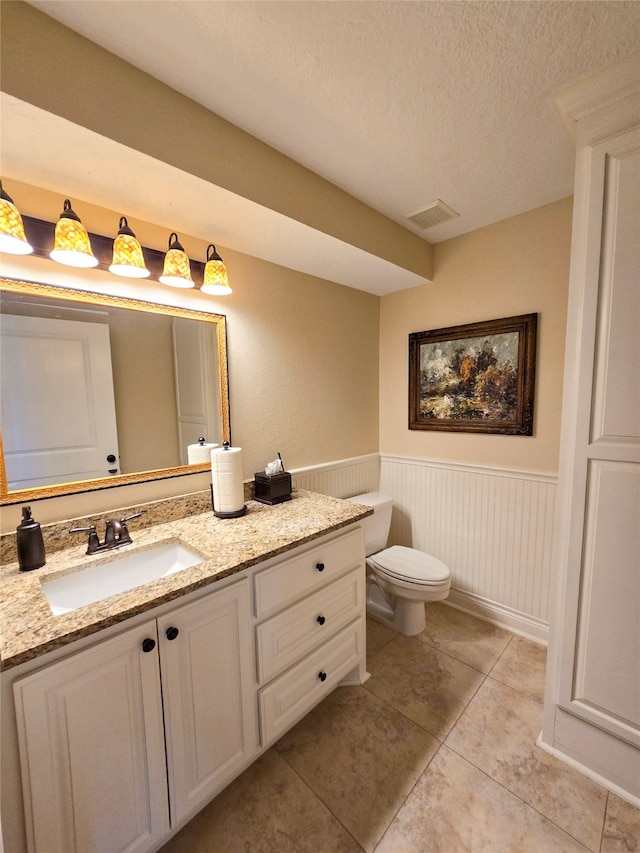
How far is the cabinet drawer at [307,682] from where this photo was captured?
125 cm

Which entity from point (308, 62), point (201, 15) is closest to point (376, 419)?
point (308, 62)

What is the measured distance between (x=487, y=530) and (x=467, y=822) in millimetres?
1307

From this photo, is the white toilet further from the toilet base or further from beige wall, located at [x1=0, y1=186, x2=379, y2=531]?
beige wall, located at [x1=0, y1=186, x2=379, y2=531]

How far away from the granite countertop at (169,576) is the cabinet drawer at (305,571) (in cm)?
8

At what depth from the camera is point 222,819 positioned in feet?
3.75

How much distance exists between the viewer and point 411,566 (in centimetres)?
197

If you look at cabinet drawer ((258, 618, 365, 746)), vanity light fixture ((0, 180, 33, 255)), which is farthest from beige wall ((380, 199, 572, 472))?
vanity light fixture ((0, 180, 33, 255))

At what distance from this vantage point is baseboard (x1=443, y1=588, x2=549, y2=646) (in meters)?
1.95

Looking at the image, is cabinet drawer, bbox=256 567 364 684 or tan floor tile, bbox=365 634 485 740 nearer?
cabinet drawer, bbox=256 567 364 684

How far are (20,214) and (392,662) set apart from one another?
98.3 inches

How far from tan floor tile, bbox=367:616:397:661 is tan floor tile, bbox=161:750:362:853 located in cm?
73

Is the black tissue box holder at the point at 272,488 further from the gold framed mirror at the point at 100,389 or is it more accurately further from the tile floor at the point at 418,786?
the tile floor at the point at 418,786

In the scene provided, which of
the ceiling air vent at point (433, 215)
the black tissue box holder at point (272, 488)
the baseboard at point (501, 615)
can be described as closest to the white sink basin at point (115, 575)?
the black tissue box holder at point (272, 488)

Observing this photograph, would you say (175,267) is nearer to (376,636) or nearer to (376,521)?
(376,521)
